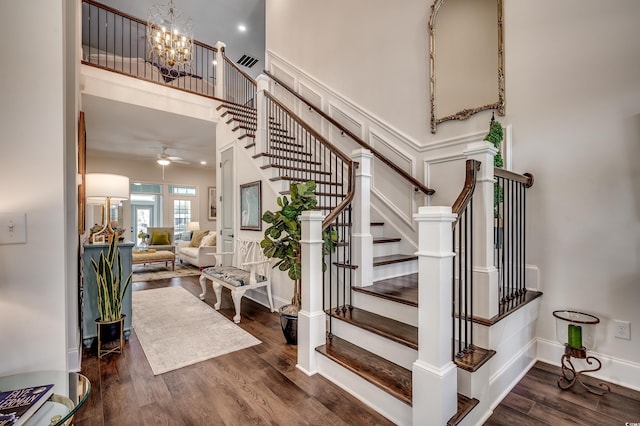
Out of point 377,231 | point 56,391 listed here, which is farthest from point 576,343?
point 56,391

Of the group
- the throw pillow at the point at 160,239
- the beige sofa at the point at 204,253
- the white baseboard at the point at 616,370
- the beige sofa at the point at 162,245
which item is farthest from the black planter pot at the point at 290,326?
the throw pillow at the point at 160,239

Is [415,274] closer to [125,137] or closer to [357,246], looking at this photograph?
[357,246]

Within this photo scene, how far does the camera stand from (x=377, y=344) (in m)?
2.06

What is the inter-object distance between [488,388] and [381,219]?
2128 millimetres

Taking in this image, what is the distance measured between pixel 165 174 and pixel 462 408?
9.78m

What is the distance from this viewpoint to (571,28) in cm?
228

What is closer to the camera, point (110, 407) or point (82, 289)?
point (110, 407)

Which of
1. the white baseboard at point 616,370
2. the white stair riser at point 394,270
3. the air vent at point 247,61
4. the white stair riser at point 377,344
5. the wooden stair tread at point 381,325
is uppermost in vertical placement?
the air vent at point 247,61

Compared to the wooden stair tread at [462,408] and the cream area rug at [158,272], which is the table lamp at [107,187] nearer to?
the wooden stair tread at [462,408]

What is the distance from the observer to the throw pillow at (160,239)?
7.70 m

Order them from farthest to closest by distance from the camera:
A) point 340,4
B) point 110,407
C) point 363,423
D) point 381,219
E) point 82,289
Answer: point 340,4 → point 381,219 → point 82,289 → point 110,407 → point 363,423

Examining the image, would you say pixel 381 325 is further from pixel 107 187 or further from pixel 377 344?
pixel 107 187

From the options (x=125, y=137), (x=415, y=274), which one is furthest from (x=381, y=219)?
(x=125, y=137)

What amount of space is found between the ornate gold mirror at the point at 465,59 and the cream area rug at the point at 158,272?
5.74m
